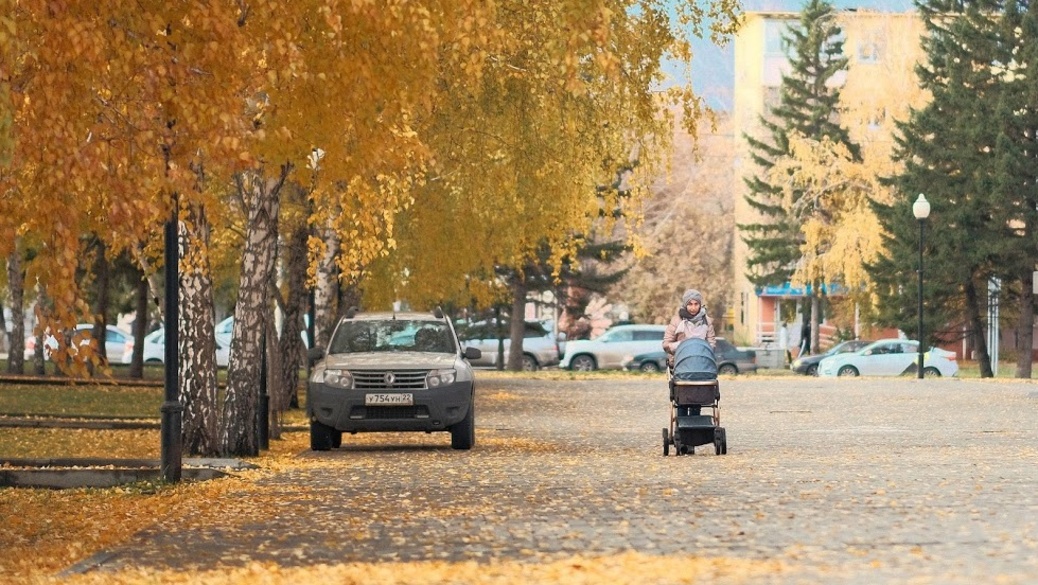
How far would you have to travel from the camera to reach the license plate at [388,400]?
23.4 meters

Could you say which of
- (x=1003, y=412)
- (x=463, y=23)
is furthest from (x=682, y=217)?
(x=463, y=23)

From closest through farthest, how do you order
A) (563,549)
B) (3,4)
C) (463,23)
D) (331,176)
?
1. (3,4)
2. (563,549)
3. (463,23)
4. (331,176)

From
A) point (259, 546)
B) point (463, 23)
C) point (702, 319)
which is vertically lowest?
point (259, 546)

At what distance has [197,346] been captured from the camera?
844 inches

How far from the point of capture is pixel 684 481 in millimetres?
17156

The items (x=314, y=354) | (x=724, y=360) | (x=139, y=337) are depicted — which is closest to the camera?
(x=314, y=354)

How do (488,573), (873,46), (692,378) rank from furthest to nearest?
1. (873,46)
2. (692,378)
3. (488,573)

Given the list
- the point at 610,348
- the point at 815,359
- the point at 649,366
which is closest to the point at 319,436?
the point at 649,366

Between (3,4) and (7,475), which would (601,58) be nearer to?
(3,4)

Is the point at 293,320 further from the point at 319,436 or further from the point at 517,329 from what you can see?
the point at 517,329

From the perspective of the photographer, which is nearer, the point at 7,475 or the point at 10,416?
the point at 7,475

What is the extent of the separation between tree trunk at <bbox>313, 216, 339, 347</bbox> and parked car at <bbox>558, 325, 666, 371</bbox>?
112 ft

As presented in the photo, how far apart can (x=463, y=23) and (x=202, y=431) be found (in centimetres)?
1008

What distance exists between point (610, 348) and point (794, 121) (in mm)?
23279
